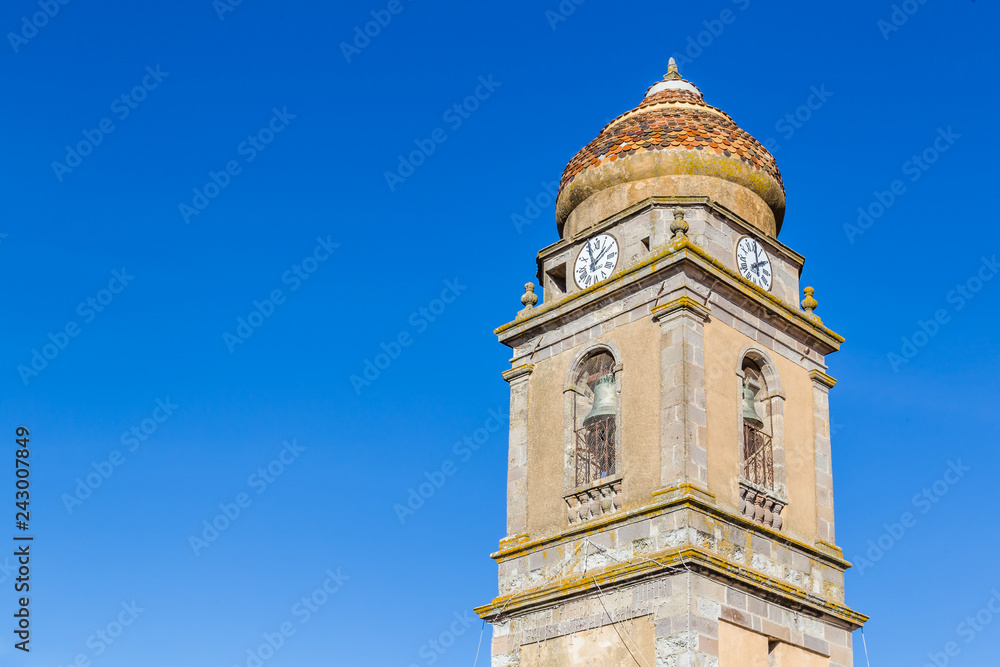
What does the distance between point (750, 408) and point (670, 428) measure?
239cm

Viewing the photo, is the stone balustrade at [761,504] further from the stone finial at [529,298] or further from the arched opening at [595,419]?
the stone finial at [529,298]

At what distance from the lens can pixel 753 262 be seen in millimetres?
25516

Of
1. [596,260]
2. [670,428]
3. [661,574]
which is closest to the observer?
[661,574]

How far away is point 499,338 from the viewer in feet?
85.9

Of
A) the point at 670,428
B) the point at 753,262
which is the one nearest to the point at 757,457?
the point at 670,428

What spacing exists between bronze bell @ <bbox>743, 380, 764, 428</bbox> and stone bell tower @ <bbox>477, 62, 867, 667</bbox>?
0.13ft

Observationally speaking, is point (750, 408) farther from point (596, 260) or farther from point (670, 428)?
point (596, 260)

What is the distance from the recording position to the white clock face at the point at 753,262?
25.2 m

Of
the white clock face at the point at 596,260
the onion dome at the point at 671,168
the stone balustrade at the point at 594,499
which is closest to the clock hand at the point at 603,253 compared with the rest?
the white clock face at the point at 596,260

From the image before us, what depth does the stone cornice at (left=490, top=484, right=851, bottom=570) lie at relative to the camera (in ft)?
70.7

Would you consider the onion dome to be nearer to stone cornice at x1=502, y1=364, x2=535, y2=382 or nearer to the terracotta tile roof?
the terracotta tile roof

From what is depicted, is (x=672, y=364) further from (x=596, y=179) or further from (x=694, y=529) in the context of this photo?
(x=596, y=179)

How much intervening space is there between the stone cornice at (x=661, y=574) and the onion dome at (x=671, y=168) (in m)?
7.37

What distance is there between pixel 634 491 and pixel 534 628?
2928 mm
